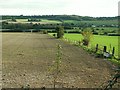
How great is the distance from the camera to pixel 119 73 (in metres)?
3.08

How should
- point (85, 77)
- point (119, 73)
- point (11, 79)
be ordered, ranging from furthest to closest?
point (85, 77) < point (11, 79) < point (119, 73)

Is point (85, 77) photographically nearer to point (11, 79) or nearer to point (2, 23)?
point (11, 79)

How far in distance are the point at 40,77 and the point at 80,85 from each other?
3.20m

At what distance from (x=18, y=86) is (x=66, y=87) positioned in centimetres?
235

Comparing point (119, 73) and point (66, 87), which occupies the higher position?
point (119, 73)

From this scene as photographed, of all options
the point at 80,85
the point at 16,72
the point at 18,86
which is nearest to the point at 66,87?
the point at 80,85

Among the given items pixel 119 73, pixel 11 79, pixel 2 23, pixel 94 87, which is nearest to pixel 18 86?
pixel 11 79

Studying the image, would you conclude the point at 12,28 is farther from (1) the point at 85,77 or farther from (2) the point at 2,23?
(1) the point at 85,77

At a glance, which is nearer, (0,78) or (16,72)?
(0,78)

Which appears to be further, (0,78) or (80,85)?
(0,78)

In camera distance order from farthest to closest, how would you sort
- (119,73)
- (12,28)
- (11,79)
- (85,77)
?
(12,28) < (85,77) < (11,79) < (119,73)

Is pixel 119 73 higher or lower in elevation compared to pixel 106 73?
higher

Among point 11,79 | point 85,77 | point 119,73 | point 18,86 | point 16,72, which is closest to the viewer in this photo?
point 119,73

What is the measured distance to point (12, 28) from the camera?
511 ft
